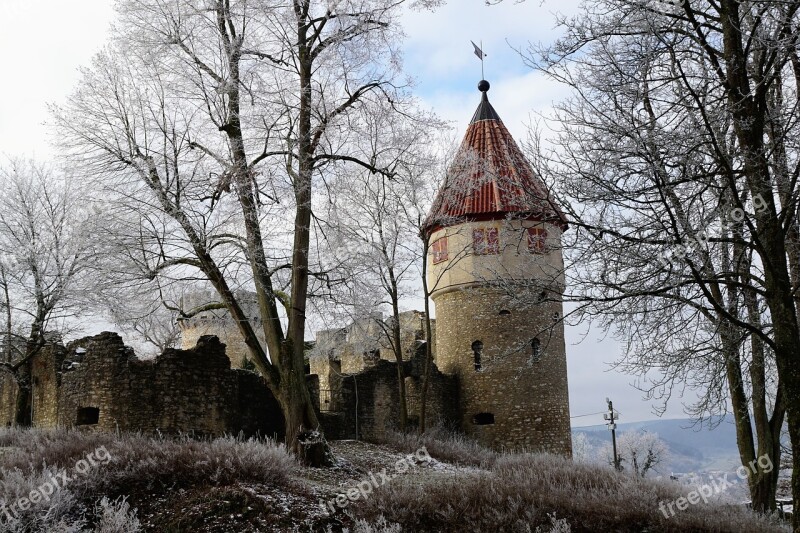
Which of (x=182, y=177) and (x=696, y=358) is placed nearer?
(x=696, y=358)

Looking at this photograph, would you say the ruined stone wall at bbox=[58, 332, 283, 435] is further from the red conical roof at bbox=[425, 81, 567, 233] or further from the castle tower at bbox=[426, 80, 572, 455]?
the castle tower at bbox=[426, 80, 572, 455]

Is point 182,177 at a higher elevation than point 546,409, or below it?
higher

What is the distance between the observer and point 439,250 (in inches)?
1038

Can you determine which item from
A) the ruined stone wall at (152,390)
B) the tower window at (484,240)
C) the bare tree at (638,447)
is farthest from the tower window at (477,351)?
the bare tree at (638,447)

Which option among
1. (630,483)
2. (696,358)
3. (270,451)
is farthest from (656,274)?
(270,451)

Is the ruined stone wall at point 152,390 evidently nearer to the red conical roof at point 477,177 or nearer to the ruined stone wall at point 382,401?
the ruined stone wall at point 382,401

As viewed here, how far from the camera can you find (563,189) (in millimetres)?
9219

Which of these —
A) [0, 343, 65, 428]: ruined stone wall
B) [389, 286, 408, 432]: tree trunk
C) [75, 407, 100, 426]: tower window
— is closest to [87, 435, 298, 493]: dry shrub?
[75, 407, 100, 426]: tower window

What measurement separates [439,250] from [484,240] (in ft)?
6.34

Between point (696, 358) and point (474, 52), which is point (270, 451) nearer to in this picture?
point (696, 358)

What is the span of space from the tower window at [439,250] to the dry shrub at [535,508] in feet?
45.9

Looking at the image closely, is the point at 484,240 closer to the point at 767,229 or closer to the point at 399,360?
the point at 399,360

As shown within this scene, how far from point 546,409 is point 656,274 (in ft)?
55.6

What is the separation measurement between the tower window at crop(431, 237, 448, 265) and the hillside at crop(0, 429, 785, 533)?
518 inches
